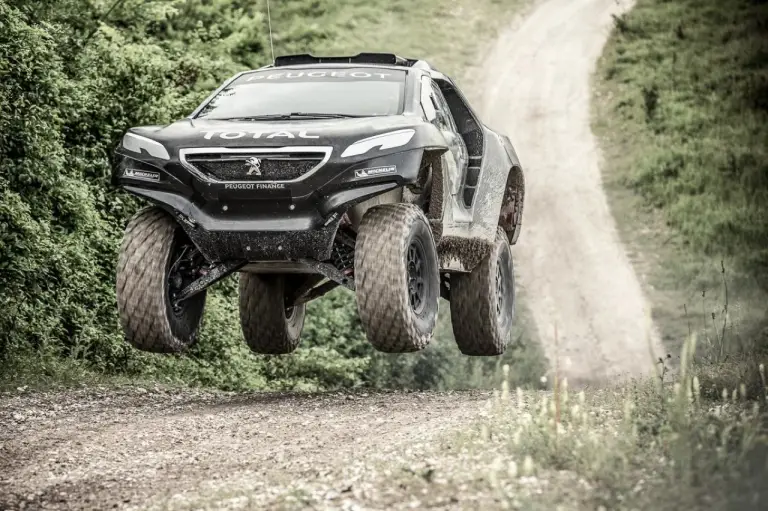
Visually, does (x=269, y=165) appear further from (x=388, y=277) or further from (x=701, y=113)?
(x=701, y=113)

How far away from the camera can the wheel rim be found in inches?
324

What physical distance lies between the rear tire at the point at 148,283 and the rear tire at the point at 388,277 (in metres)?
1.44

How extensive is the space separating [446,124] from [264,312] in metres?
2.55

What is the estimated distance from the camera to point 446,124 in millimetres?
9461

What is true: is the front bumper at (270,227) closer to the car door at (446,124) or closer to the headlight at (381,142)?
the headlight at (381,142)

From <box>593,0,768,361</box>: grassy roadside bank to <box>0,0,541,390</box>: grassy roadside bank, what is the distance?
3632 mm

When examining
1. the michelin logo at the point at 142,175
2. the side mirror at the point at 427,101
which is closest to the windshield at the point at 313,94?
the side mirror at the point at 427,101

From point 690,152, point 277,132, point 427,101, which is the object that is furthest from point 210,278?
point 690,152

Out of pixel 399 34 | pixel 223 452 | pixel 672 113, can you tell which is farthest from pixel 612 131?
pixel 223 452

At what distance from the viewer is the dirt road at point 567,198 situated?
62.3ft

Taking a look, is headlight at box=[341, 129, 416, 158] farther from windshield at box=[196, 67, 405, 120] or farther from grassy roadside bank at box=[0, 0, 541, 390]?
grassy roadside bank at box=[0, 0, 541, 390]

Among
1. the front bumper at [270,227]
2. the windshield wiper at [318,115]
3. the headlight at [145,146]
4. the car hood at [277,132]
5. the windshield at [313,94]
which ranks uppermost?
the windshield at [313,94]

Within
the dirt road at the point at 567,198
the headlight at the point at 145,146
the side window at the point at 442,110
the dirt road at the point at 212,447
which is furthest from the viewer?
the dirt road at the point at 567,198

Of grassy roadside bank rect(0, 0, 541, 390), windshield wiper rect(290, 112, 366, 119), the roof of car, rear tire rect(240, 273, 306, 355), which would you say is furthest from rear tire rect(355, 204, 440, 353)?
grassy roadside bank rect(0, 0, 541, 390)
